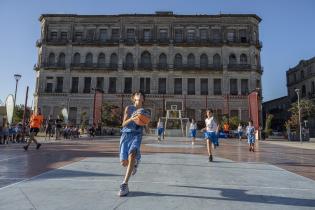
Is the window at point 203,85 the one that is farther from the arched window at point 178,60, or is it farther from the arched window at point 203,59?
the arched window at point 178,60

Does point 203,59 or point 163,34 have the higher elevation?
point 163,34

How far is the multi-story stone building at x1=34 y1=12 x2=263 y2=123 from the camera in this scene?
161ft

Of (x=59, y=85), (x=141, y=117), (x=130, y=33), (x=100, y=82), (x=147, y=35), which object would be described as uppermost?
(x=130, y=33)

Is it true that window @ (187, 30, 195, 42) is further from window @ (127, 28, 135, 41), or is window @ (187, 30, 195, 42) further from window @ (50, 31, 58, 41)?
window @ (50, 31, 58, 41)

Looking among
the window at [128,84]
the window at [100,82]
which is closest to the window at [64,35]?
the window at [100,82]

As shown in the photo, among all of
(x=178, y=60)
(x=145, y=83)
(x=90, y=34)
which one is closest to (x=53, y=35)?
(x=90, y=34)

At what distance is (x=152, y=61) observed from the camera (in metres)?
50.2

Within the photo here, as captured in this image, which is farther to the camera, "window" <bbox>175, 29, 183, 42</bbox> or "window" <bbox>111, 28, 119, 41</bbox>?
"window" <bbox>111, 28, 119, 41</bbox>

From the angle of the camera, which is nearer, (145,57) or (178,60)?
(178,60)

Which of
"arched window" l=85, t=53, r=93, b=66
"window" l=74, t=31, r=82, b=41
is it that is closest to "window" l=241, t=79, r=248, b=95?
"arched window" l=85, t=53, r=93, b=66

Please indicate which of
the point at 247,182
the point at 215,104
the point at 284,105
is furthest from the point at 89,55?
the point at 247,182

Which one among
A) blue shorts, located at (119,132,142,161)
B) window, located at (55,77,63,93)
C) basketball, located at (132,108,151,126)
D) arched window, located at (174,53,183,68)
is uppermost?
arched window, located at (174,53,183,68)

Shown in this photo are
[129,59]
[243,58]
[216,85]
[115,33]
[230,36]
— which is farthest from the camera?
[115,33]

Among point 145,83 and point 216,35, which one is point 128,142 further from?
point 216,35
